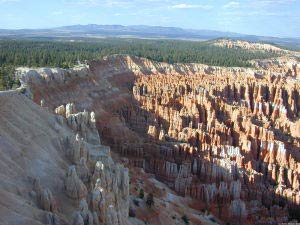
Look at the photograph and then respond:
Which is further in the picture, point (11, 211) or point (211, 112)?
point (211, 112)

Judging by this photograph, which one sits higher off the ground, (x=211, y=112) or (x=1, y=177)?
(x=1, y=177)

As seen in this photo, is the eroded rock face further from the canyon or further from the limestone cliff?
the limestone cliff

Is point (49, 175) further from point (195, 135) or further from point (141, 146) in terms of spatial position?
point (195, 135)

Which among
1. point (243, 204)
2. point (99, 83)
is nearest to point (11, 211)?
point (243, 204)

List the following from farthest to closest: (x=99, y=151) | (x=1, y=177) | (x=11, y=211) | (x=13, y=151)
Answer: (x=99, y=151) < (x=13, y=151) < (x=1, y=177) < (x=11, y=211)

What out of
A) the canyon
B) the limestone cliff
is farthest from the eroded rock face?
the limestone cliff

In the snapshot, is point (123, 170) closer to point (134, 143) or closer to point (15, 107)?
point (15, 107)

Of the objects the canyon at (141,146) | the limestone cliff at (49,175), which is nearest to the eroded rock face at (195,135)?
the canyon at (141,146)
